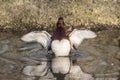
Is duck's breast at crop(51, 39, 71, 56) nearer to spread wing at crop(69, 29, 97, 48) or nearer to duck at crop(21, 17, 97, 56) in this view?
duck at crop(21, 17, 97, 56)

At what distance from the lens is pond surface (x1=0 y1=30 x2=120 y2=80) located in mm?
9344

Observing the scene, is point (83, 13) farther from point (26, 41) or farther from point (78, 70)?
point (78, 70)

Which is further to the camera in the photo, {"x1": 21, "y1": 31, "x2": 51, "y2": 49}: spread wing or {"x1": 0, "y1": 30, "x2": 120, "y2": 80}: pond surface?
{"x1": 21, "y1": 31, "x2": 51, "y2": 49}: spread wing

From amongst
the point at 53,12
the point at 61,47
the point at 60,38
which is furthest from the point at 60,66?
the point at 53,12

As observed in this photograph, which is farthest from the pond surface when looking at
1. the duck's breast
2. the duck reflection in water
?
the duck's breast

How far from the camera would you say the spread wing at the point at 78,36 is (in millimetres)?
11008

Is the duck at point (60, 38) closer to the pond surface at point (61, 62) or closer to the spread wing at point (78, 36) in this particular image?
the spread wing at point (78, 36)

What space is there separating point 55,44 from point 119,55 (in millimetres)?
1466

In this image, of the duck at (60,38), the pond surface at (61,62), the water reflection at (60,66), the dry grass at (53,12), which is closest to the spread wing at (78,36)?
the duck at (60,38)

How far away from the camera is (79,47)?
36.9ft

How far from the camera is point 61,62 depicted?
1027 cm

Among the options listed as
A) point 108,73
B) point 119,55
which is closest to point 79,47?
point 119,55

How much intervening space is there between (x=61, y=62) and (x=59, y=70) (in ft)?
1.74

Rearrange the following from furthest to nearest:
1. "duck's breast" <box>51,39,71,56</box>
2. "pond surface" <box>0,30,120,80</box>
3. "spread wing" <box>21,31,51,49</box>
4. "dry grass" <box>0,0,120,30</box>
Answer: "dry grass" <box>0,0,120,30</box>
"spread wing" <box>21,31,51,49</box>
"duck's breast" <box>51,39,71,56</box>
"pond surface" <box>0,30,120,80</box>
